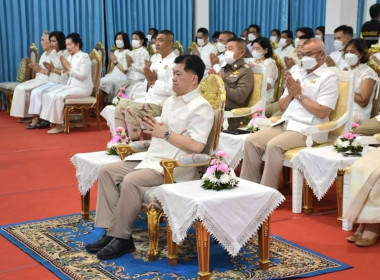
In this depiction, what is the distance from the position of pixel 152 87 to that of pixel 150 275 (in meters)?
3.30

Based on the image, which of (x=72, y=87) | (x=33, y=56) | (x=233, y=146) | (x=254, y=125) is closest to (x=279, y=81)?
(x=254, y=125)

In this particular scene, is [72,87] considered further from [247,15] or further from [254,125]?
[247,15]

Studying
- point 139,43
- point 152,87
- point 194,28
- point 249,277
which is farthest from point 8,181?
point 194,28

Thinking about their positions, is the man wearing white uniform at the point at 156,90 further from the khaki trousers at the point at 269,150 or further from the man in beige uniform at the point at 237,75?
the khaki trousers at the point at 269,150

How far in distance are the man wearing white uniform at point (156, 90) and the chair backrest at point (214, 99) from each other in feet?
7.09

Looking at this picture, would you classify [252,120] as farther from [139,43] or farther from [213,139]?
[139,43]

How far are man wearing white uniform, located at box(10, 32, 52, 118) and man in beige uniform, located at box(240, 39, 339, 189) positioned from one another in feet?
16.6

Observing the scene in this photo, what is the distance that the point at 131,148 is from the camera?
4.35 meters

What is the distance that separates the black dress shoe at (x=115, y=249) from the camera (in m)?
3.76

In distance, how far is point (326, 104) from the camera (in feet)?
16.0

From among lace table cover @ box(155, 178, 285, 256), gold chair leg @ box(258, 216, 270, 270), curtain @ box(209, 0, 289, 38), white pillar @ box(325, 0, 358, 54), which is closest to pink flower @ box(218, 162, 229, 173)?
lace table cover @ box(155, 178, 285, 256)

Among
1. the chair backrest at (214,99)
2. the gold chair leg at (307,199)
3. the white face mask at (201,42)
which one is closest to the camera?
the chair backrest at (214,99)

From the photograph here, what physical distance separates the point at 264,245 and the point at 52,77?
634 centimetres

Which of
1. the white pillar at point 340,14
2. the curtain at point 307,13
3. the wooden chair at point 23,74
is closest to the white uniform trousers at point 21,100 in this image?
the wooden chair at point 23,74
